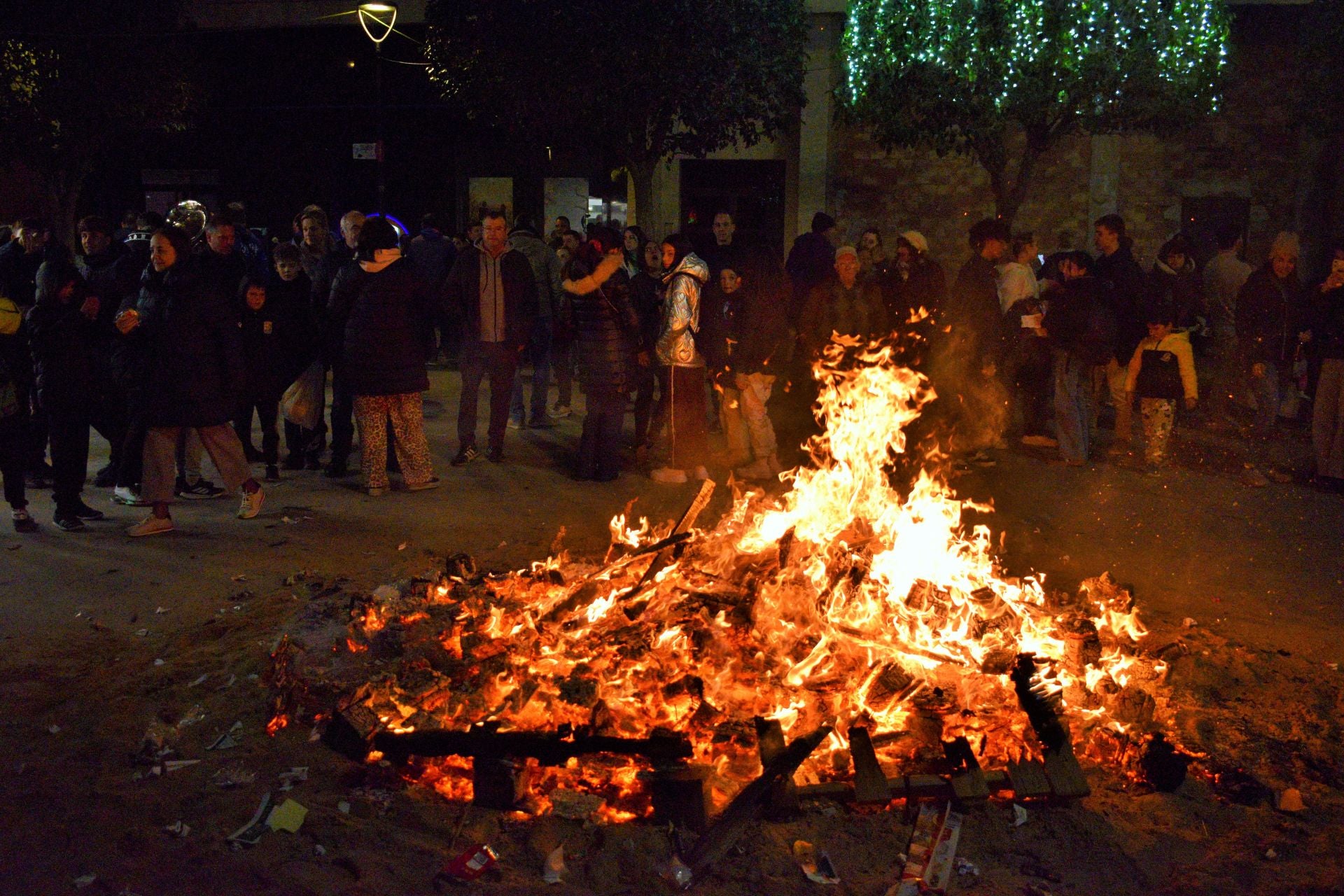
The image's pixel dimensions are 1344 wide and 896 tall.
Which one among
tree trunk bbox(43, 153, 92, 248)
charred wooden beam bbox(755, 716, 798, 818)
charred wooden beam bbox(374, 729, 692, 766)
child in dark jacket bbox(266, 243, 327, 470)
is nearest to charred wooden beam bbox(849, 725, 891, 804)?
charred wooden beam bbox(755, 716, 798, 818)

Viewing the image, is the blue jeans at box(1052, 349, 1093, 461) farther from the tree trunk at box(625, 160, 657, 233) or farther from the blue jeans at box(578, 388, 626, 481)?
the tree trunk at box(625, 160, 657, 233)

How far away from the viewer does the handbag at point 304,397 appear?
9711mm

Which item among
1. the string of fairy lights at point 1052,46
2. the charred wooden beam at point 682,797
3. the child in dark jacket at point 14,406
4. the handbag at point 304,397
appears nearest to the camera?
the charred wooden beam at point 682,797

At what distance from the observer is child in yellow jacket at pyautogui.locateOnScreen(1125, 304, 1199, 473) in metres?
10.2

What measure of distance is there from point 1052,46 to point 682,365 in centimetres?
796

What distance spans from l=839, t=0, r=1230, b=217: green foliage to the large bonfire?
9.71m

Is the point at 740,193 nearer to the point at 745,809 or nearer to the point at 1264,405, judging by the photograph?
the point at 1264,405

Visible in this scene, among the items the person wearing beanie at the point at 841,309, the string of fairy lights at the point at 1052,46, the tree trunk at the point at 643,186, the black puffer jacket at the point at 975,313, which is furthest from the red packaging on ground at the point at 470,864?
the string of fairy lights at the point at 1052,46

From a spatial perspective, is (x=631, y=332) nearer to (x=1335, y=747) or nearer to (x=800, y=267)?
(x=800, y=267)

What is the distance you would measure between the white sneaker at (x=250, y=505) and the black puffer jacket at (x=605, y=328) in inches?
105

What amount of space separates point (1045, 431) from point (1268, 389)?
6.59ft

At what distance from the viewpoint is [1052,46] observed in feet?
46.8

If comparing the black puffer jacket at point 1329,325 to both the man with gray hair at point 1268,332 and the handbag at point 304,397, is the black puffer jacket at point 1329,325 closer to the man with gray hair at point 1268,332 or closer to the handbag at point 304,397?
the man with gray hair at point 1268,332

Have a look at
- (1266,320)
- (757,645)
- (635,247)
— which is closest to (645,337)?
(635,247)
